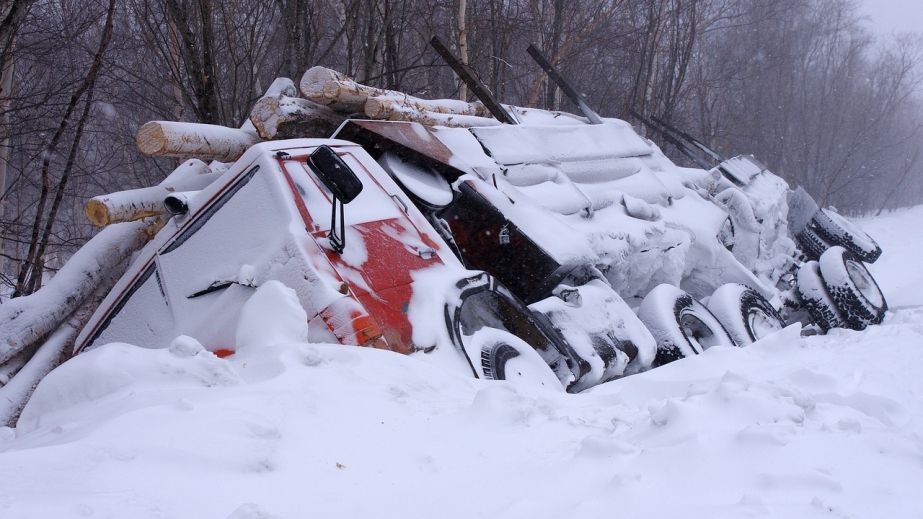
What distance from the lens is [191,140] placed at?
191 inches

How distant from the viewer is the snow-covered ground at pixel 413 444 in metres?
1.67

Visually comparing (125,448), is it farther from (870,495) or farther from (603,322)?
(603,322)

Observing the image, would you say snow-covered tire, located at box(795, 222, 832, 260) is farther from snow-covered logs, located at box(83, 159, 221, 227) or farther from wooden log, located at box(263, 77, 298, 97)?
snow-covered logs, located at box(83, 159, 221, 227)

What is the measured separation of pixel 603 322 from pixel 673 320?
2.51 ft

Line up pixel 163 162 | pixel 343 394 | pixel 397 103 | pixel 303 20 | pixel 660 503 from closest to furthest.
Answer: pixel 660 503
pixel 343 394
pixel 397 103
pixel 303 20
pixel 163 162

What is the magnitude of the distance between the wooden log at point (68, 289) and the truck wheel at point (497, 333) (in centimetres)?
292

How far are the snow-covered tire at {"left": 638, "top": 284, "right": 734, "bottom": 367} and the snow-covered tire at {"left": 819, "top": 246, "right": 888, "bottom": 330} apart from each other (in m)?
1.88

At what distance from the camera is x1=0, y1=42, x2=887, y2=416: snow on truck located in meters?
3.22

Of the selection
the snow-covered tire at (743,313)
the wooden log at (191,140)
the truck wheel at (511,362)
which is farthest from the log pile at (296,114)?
the snow-covered tire at (743,313)

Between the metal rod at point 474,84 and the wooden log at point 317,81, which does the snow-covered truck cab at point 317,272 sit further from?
the metal rod at point 474,84

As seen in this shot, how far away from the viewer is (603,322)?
14.1 feet

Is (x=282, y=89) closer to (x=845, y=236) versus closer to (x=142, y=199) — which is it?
(x=142, y=199)

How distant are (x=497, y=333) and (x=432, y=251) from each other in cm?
58

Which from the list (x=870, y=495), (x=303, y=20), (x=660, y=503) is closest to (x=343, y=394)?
(x=660, y=503)
